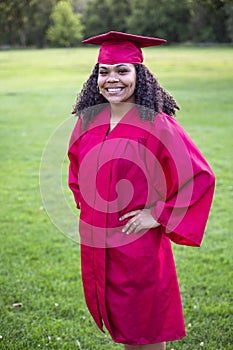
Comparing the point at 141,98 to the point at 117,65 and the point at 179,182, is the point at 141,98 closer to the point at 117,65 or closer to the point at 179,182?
the point at 117,65

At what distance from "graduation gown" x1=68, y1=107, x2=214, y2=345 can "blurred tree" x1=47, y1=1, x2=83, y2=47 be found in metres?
63.9

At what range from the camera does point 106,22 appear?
51.9 m

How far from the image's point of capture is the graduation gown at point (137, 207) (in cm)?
230

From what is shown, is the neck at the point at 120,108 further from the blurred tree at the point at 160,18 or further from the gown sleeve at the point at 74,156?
the blurred tree at the point at 160,18

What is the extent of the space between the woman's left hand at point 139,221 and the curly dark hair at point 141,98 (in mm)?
426

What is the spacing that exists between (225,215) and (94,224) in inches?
141

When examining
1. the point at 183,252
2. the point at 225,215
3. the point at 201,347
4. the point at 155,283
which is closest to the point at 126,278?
the point at 155,283

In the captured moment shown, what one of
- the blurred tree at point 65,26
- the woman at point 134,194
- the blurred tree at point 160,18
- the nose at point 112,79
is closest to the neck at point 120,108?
the woman at point 134,194

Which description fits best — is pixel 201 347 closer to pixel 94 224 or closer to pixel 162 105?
pixel 94 224

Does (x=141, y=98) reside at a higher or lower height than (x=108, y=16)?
lower

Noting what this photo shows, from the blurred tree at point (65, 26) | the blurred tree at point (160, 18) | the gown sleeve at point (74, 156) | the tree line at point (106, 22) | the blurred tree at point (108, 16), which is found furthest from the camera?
the blurred tree at point (65, 26)

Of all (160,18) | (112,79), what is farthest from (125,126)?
(160,18)

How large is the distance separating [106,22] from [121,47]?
5171 centimetres

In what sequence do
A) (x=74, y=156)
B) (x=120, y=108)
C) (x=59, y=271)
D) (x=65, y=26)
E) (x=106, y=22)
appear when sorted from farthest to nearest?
(x=65, y=26), (x=106, y=22), (x=59, y=271), (x=74, y=156), (x=120, y=108)
